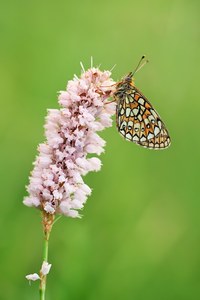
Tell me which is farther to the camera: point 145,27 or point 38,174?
point 145,27

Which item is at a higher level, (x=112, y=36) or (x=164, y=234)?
(x=112, y=36)

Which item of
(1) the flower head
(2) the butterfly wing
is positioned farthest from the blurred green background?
(1) the flower head

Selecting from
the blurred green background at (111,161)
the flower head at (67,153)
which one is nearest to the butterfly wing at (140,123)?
the flower head at (67,153)

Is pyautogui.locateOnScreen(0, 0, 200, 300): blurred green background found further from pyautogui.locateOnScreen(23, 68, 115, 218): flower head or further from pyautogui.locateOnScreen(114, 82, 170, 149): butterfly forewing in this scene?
pyautogui.locateOnScreen(23, 68, 115, 218): flower head

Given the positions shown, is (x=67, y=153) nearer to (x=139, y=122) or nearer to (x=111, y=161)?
(x=139, y=122)

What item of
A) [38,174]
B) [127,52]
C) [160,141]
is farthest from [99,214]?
[127,52]

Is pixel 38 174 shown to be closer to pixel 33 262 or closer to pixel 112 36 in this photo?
pixel 33 262

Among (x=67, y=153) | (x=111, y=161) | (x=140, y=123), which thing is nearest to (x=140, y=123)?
(x=140, y=123)
